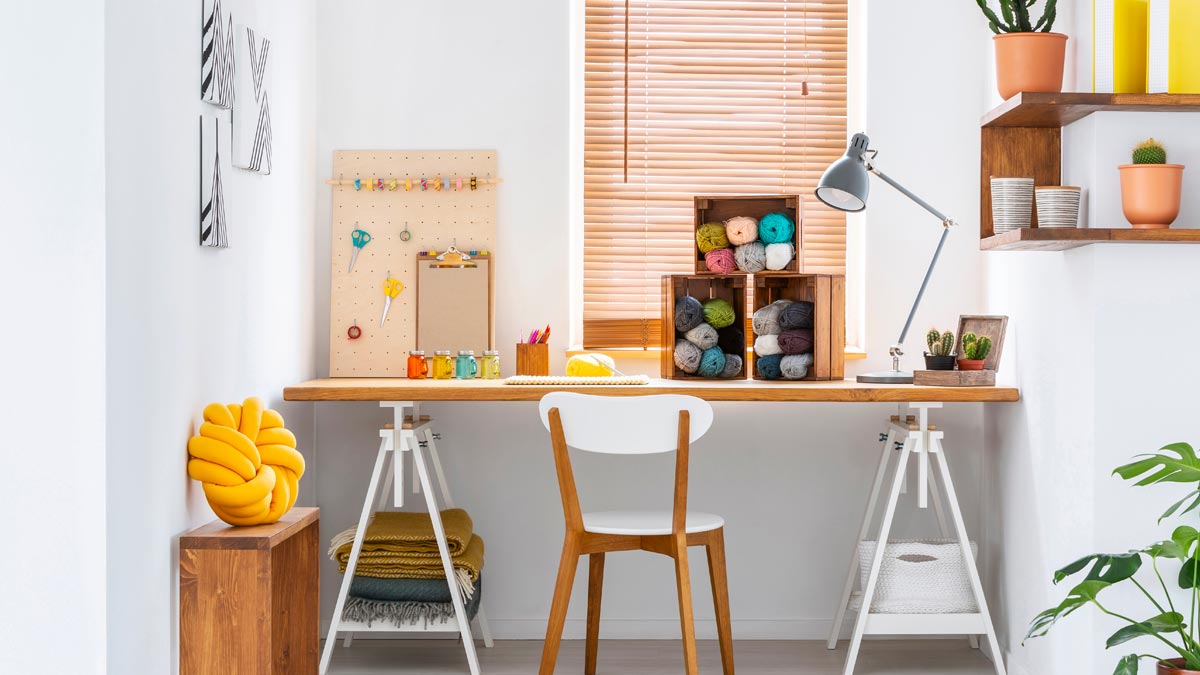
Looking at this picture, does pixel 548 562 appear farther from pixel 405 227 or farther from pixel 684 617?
pixel 405 227

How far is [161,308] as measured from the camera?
2.21 metres

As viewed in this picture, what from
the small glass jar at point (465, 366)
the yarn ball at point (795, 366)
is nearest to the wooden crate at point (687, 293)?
the yarn ball at point (795, 366)

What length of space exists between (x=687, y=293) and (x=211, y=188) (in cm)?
137

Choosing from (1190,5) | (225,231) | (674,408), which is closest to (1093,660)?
(674,408)

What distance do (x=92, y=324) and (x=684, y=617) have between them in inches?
58.9

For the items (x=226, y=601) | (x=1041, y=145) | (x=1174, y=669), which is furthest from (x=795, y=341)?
(x=226, y=601)

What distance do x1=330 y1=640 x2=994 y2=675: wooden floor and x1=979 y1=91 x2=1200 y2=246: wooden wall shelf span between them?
1.24 m

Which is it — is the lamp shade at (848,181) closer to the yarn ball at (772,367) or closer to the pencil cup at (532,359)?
the yarn ball at (772,367)

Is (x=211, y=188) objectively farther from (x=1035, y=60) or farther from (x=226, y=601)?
(x=1035, y=60)

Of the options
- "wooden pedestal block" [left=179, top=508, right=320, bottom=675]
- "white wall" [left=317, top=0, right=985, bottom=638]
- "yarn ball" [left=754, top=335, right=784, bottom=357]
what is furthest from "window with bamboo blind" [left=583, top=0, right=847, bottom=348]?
"wooden pedestal block" [left=179, top=508, right=320, bottom=675]

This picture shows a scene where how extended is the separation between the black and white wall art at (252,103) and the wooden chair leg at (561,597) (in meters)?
1.24

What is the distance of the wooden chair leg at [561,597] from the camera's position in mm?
2680

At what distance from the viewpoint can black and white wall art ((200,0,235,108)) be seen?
2449 millimetres

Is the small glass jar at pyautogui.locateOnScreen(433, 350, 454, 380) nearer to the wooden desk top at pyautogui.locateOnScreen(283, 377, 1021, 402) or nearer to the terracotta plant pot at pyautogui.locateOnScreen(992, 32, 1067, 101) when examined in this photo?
the wooden desk top at pyautogui.locateOnScreen(283, 377, 1021, 402)
